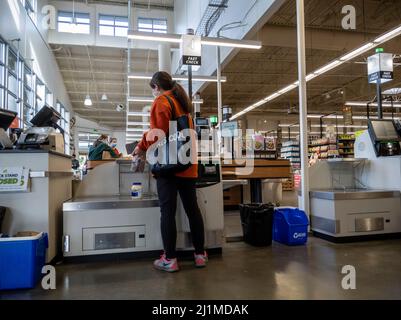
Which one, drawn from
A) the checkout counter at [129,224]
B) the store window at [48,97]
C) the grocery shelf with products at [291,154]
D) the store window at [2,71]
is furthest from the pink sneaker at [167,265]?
the grocery shelf with products at [291,154]

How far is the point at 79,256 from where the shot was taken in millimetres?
2746

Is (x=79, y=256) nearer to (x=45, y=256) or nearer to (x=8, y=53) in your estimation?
(x=45, y=256)

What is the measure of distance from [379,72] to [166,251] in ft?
12.1

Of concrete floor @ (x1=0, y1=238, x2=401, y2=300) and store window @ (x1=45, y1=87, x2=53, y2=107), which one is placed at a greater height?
store window @ (x1=45, y1=87, x2=53, y2=107)

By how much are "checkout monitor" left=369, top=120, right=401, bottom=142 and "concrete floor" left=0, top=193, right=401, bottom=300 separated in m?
1.44

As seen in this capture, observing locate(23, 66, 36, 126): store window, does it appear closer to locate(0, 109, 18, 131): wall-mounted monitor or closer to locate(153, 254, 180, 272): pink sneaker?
locate(0, 109, 18, 131): wall-mounted monitor

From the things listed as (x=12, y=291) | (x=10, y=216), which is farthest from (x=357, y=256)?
(x=10, y=216)

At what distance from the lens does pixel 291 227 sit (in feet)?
10.8

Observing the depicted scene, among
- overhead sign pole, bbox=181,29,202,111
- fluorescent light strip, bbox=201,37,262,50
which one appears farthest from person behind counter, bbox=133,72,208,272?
fluorescent light strip, bbox=201,37,262,50

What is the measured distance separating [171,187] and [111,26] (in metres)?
Result: 10.0

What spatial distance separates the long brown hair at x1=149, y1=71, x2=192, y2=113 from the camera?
258cm

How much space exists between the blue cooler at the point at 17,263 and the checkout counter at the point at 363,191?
9.73 ft

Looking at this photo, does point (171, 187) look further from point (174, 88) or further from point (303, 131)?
point (303, 131)

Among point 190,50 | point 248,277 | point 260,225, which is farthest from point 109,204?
point 190,50
